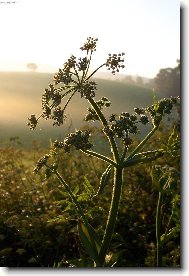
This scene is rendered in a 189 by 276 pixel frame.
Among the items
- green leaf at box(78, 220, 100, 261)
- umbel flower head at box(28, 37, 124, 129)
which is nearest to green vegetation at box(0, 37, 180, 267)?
green leaf at box(78, 220, 100, 261)

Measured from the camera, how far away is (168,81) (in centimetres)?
286

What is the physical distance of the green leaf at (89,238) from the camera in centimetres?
228

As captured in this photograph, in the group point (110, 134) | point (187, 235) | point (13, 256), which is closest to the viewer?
point (110, 134)

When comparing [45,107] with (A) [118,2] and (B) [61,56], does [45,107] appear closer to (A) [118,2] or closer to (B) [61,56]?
(B) [61,56]

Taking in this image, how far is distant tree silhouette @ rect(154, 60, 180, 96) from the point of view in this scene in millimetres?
2807

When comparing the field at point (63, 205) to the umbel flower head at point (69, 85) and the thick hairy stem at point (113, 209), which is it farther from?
the umbel flower head at point (69, 85)

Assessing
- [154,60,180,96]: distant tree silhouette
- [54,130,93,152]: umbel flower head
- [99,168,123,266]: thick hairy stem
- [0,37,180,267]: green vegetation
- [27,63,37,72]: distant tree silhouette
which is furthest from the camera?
[27,63,37,72]: distant tree silhouette

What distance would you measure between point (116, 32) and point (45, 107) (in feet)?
3.20

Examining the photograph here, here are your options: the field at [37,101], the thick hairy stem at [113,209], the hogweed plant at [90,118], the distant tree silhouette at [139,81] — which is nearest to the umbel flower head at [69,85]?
the hogweed plant at [90,118]

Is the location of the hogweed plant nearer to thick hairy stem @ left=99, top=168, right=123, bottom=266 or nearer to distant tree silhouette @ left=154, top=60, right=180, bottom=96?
thick hairy stem @ left=99, top=168, right=123, bottom=266

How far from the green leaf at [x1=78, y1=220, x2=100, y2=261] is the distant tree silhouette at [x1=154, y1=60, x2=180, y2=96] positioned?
991mm

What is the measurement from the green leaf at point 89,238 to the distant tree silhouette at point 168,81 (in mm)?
991

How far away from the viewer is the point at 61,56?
2877mm

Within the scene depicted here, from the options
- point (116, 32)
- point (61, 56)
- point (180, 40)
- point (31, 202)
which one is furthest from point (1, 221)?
point (180, 40)
